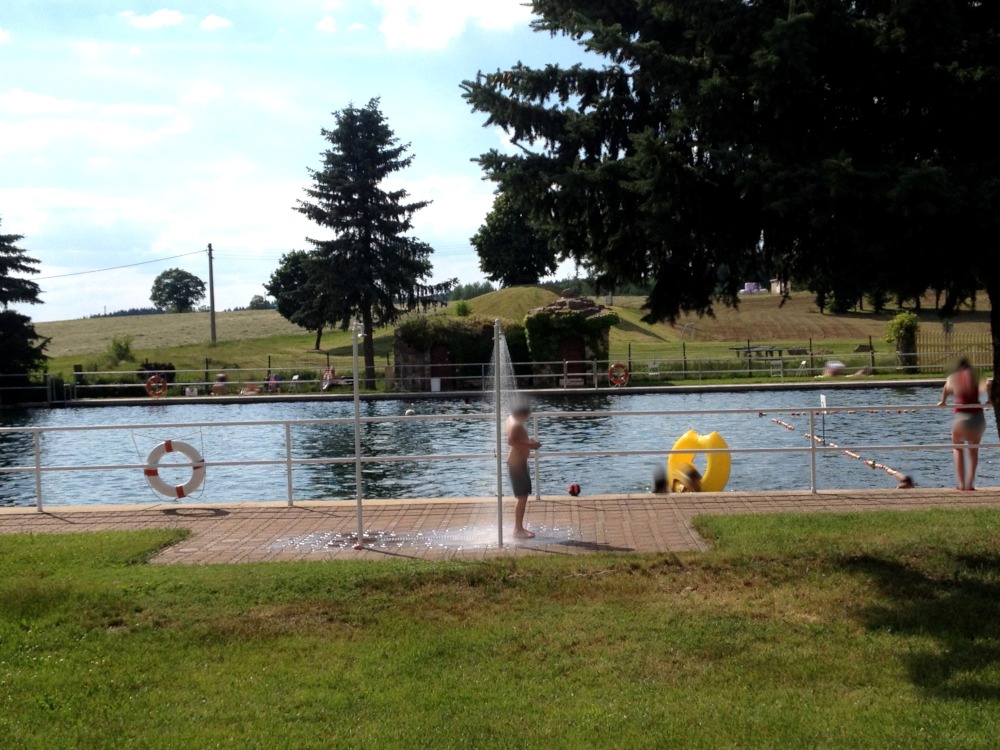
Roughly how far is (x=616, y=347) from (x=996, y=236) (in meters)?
60.2

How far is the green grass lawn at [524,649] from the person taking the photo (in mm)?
5301

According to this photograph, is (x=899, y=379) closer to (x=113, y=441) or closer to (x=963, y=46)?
(x=113, y=441)

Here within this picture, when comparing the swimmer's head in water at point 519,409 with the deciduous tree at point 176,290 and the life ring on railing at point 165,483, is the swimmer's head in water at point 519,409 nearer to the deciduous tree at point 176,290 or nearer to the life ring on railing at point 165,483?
the life ring on railing at point 165,483

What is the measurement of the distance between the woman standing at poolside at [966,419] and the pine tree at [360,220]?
1629 inches

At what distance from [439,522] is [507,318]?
151 ft

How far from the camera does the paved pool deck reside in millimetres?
9508

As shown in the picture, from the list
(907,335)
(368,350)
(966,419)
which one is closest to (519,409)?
(966,419)

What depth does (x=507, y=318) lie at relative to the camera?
56906 millimetres

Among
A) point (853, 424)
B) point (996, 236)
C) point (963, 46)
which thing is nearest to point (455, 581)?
point (996, 236)

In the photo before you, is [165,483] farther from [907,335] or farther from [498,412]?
[907,335]

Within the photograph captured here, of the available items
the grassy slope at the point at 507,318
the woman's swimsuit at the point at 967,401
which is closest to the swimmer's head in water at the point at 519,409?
the woman's swimsuit at the point at 967,401

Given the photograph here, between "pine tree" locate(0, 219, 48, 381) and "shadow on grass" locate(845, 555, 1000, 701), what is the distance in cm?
4226

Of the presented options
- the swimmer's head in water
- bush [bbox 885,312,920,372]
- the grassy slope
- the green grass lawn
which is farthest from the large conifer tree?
the grassy slope

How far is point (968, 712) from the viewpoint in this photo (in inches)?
208
